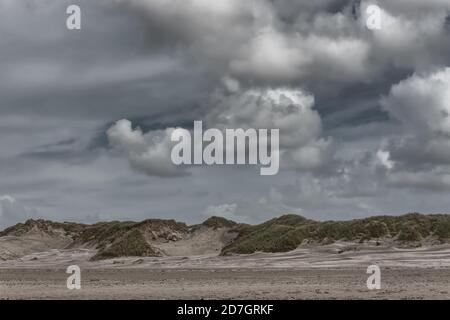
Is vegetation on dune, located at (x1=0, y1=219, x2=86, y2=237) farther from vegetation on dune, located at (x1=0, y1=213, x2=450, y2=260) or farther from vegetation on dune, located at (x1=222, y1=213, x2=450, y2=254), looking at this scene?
vegetation on dune, located at (x1=222, y1=213, x2=450, y2=254)

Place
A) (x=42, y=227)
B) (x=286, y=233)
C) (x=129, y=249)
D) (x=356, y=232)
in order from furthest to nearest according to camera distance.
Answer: (x=42, y=227), (x=129, y=249), (x=286, y=233), (x=356, y=232)

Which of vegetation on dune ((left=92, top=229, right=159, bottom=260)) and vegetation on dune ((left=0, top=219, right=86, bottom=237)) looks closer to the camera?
vegetation on dune ((left=92, top=229, right=159, bottom=260))

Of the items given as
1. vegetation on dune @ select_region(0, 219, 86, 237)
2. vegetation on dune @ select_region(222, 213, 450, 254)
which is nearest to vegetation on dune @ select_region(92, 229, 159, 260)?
vegetation on dune @ select_region(222, 213, 450, 254)

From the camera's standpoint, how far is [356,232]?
326 ft

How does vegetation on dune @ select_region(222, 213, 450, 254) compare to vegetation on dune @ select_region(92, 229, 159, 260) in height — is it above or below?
above

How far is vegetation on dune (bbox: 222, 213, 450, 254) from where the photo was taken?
96250mm

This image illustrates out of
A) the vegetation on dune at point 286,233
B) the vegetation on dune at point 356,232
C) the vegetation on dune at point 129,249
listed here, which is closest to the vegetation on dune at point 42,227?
the vegetation on dune at point 286,233

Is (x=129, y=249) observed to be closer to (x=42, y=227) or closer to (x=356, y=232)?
(x=356, y=232)

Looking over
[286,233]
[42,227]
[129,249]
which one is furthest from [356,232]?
[42,227]

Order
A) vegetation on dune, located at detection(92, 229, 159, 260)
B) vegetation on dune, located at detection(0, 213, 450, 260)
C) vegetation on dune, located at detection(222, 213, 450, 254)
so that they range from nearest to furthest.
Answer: vegetation on dune, located at detection(222, 213, 450, 254)
vegetation on dune, located at detection(0, 213, 450, 260)
vegetation on dune, located at detection(92, 229, 159, 260)

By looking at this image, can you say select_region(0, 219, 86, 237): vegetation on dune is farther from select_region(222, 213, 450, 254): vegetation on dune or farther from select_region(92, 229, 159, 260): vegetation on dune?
select_region(222, 213, 450, 254): vegetation on dune

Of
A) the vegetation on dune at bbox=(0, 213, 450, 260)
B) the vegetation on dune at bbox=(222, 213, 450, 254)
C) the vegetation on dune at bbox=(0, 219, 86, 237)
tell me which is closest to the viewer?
the vegetation on dune at bbox=(222, 213, 450, 254)

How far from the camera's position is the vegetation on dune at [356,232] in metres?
96.2
